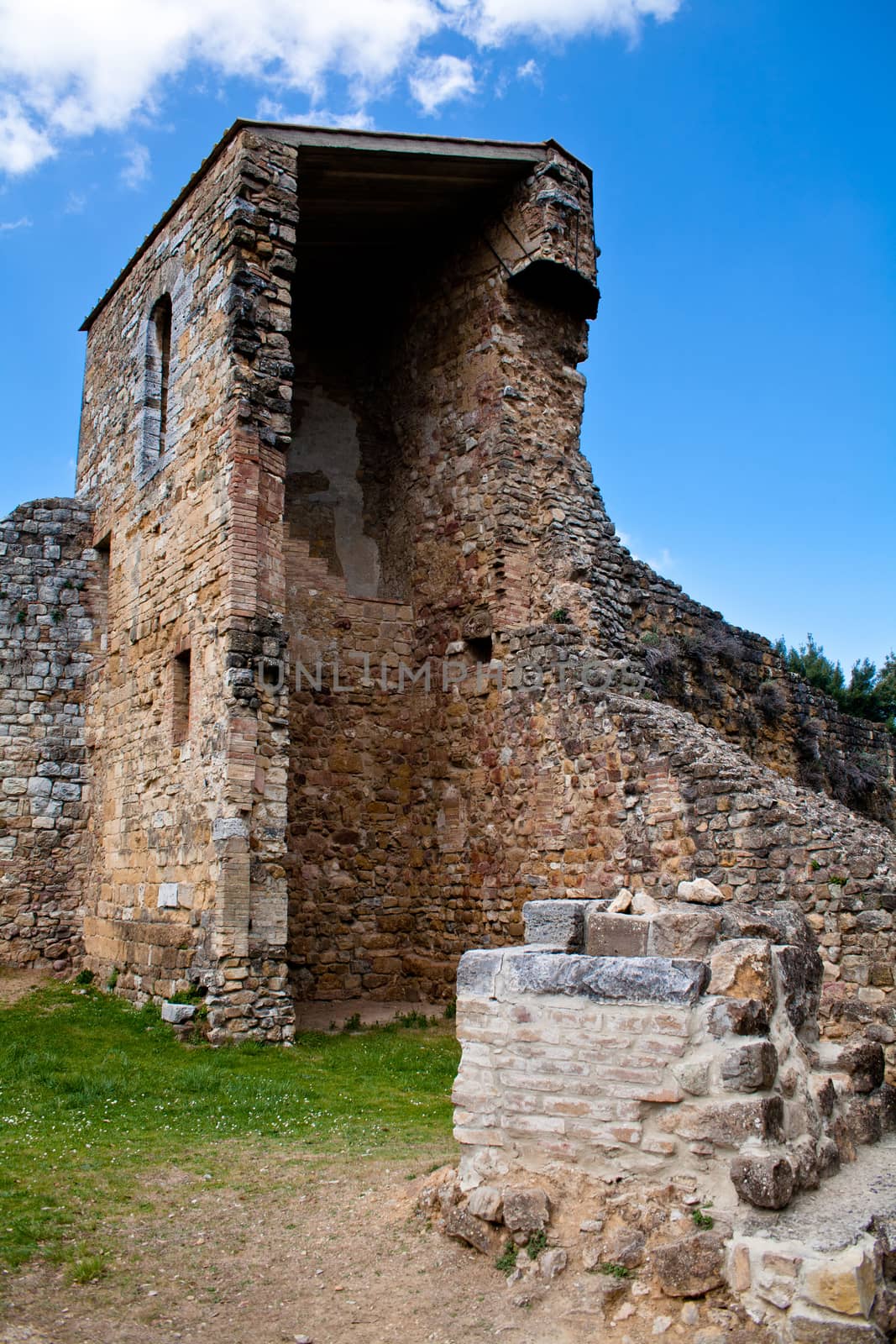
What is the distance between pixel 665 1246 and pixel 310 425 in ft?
41.6

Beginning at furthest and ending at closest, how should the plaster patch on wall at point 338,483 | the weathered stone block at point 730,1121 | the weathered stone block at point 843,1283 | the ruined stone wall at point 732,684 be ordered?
the plaster patch on wall at point 338,483, the ruined stone wall at point 732,684, the weathered stone block at point 730,1121, the weathered stone block at point 843,1283

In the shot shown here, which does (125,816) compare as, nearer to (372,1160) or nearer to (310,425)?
(310,425)

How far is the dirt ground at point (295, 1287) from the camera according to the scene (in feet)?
14.6

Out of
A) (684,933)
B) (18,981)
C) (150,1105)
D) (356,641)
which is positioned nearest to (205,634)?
(356,641)

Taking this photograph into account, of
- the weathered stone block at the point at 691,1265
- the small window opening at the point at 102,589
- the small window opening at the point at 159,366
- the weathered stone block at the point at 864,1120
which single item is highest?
the small window opening at the point at 159,366

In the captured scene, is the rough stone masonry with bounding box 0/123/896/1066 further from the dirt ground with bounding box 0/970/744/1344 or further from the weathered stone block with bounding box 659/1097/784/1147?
the weathered stone block with bounding box 659/1097/784/1147

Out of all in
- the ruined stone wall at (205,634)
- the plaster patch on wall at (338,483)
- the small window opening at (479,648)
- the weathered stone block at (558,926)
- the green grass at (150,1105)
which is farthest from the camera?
the plaster patch on wall at (338,483)

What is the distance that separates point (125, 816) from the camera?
522 inches

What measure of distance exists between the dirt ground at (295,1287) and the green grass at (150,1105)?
23cm

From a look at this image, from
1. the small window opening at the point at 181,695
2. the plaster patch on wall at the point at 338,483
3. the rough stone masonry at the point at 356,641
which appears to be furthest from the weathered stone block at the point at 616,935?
the plaster patch on wall at the point at 338,483

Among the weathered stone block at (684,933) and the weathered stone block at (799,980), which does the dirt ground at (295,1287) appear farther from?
the weathered stone block at (799,980)

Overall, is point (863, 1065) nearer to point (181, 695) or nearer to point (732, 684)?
point (181, 695)

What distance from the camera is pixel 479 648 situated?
13516mm

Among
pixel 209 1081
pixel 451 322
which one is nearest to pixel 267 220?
pixel 451 322
